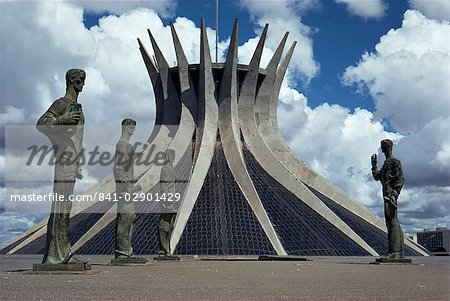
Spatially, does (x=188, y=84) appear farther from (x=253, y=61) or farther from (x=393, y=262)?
(x=393, y=262)

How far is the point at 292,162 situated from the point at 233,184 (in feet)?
18.4

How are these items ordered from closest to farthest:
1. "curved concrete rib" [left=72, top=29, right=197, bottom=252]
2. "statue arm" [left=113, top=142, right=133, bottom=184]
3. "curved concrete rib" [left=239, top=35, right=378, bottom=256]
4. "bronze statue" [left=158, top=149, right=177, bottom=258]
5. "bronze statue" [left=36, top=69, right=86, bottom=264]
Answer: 1. "bronze statue" [left=36, top=69, right=86, bottom=264]
2. "statue arm" [left=113, top=142, right=133, bottom=184]
3. "bronze statue" [left=158, top=149, right=177, bottom=258]
4. "curved concrete rib" [left=239, top=35, right=378, bottom=256]
5. "curved concrete rib" [left=72, top=29, right=197, bottom=252]

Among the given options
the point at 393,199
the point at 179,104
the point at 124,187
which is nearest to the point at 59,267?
the point at 124,187

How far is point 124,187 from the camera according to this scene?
11.0 m

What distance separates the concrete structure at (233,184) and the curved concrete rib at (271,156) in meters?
0.06

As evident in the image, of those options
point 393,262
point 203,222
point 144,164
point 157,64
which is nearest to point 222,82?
point 157,64

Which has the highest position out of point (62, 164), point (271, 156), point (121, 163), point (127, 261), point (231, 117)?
point (231, 117)

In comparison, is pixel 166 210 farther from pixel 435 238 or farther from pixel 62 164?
pixel 435 238

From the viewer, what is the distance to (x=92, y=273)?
8.16m

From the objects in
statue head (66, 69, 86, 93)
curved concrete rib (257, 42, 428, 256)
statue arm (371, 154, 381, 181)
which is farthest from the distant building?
statue head (66, 69, 86, 93)

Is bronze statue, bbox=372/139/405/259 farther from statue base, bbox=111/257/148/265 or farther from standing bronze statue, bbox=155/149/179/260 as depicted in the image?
statue base, bbox=111/257/148/265

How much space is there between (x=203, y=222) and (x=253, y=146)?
8464 mm

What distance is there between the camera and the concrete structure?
75.9ft

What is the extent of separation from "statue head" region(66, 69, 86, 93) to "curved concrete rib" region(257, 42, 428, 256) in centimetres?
2267
